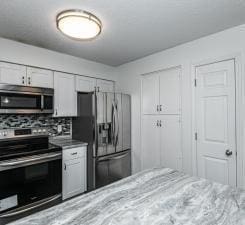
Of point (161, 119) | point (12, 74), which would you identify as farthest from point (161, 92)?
point (12, 74)

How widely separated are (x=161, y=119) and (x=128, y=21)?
63.2 inches

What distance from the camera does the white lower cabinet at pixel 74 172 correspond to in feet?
8.11

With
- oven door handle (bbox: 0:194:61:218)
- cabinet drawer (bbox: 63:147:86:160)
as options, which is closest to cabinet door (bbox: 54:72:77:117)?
cabinet drawer (bbox: 63:147:86:160)

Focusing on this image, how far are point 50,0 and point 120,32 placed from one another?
881 millimetres

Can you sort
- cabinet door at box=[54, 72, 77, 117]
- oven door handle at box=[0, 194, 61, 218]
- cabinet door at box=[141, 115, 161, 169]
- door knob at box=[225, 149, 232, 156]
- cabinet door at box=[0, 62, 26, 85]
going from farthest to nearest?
cabinet door at box=[141, 115, 161, 169]
cabinet door at box=[54, 72, 77, 117]
cabinet door at box=[0, 62, 26, 85]
door knob at box=[225, 149, 232, 156]
oven door handle at box=[0, 194, 61, 218]

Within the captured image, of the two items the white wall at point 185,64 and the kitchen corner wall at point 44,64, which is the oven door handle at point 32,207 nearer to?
the kitchen corner wall at point 44,64

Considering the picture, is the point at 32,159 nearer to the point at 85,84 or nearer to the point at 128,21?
the point at 85,84

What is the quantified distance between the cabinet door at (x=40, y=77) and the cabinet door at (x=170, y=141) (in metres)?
1.96

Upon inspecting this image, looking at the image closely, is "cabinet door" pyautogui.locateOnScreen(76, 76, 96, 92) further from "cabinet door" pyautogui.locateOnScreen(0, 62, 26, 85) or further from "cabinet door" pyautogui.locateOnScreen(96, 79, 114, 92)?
"cabinet door" pyautogui.locateOnScreen(0, 62, 26, 85)

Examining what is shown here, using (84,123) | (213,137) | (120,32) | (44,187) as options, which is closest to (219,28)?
(120,32)

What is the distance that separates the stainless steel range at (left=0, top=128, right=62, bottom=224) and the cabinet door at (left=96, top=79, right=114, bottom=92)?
4.77 ft

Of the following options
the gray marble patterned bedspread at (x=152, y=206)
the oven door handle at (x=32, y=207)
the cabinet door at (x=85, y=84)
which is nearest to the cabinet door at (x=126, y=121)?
the cabinet door at (x=85, y=84)

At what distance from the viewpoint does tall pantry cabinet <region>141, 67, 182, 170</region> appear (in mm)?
2570

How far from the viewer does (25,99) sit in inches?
90.0
